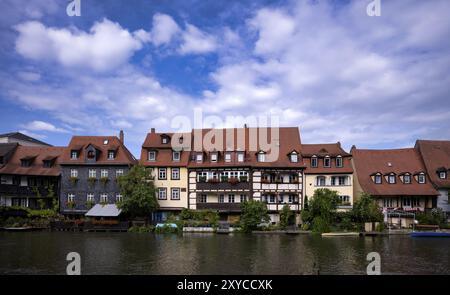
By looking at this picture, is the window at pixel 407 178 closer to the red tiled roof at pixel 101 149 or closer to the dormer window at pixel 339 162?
the dormer window at pixel 339 162

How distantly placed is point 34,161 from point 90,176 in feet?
29.4

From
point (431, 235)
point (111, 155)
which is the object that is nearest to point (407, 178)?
point (431, 235)

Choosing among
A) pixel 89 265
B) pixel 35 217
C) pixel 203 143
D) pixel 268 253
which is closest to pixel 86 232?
pixel 35 217

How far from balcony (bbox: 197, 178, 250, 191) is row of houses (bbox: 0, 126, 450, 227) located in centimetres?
12

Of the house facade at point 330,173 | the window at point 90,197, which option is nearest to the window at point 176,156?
the window at point 90,197

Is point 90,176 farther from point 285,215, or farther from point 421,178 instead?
point 421,178

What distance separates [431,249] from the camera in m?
26.5

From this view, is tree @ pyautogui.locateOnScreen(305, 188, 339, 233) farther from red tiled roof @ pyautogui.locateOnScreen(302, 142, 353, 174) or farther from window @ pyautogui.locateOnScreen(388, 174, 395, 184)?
window @ pyautogui.locateOnScreen(388, 174, 395, 184)

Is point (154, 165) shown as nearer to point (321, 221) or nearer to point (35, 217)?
point (35, 217)

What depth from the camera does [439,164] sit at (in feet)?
148

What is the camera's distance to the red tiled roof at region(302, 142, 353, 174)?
A: 43031 mm

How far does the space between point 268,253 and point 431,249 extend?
1254 cm

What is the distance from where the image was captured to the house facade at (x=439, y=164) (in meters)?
42.5

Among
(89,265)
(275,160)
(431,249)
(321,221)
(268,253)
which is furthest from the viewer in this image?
(275,160)
